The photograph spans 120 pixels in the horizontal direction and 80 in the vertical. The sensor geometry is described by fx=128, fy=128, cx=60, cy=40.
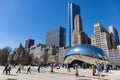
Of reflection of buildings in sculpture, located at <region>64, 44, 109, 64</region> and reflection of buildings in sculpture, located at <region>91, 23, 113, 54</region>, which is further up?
reflection of buildings in sculpture, located at <region>91, 23, 113, 54</region>

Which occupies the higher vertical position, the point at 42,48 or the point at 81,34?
the point at 81,34

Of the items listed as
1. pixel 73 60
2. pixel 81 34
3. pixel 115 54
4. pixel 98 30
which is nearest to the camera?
pixel 73 60

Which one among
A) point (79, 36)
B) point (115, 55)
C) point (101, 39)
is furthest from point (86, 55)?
point (79, 36)

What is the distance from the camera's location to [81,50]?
239 feet

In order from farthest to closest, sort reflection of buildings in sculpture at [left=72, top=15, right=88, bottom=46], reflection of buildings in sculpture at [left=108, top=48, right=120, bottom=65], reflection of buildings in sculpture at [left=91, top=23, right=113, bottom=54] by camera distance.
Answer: reflection of buildings in sculpture at [left=72, top=15, right=88, bottom=46], reflection of buildings in sculpture at [left=91, top=23, right=113, bottom=54], reflection of buildings in sculpture at [left=108, top=48, right=120, bottom=65]

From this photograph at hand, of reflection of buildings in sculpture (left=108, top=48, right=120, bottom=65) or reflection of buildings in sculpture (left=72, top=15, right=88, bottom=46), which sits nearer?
reflection of buildings in sculpture (left=108, top=48, right=120, bottom=65)

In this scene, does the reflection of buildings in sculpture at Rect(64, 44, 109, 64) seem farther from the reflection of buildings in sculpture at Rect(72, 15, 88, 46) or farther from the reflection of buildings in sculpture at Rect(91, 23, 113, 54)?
the reflection of buildings in sculpture at Rect(72, 15, 88, 46)

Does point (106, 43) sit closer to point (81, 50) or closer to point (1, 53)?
point (81, 50)

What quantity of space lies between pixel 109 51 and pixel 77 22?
70.0 meters

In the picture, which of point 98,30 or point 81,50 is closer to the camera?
point 81,50

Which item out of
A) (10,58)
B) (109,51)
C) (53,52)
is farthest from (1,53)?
(109,51)

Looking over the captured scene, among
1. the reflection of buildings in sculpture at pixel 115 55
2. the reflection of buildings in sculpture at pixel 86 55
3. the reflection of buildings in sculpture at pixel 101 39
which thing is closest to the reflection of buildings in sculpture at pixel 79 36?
Result: the reflection of buildings in sculpture at pixel 101 39

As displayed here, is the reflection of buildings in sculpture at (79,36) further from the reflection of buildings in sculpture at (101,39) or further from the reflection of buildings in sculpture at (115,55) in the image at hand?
the reflection of buildings in sculpture at (115,55)

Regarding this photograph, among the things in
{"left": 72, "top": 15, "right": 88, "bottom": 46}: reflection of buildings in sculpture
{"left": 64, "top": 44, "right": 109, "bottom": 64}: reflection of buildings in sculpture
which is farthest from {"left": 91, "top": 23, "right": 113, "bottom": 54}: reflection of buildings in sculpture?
{"left": 64, "top": 44, "right": 109, "bottom": 64}: reflection of buildings in sculpture
